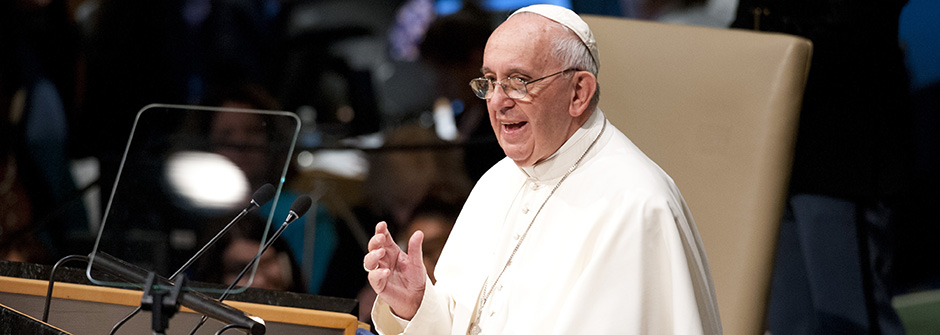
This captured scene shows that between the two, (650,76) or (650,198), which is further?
(650,76)

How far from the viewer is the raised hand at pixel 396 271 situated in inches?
80.2

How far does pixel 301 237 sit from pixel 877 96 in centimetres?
271

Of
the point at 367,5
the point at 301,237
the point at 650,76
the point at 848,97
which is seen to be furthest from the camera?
the point at 367,5

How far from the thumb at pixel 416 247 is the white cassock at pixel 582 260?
100 mm

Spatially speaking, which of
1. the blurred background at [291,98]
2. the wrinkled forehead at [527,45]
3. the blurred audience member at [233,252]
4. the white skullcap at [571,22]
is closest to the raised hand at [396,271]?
the wrinkled forehead at [527,45]

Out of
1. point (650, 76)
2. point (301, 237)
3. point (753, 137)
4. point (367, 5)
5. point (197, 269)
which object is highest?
point (367, 5)

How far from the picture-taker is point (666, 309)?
6.48 ft

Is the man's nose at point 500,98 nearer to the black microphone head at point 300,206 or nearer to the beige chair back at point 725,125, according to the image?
the black microphone head at point 300,206

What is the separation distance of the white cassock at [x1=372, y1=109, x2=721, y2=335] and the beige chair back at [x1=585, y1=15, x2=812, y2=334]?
0.58 m

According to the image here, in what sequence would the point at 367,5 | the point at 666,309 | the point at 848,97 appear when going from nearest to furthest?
the point at 666,309 → the point at 848,97 → the point at 367,5

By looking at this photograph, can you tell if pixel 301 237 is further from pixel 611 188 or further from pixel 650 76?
pixel 611 188

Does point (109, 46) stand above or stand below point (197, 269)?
above

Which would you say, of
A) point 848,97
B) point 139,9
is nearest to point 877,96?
point 848,97

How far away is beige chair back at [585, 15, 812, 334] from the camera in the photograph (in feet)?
8.48
